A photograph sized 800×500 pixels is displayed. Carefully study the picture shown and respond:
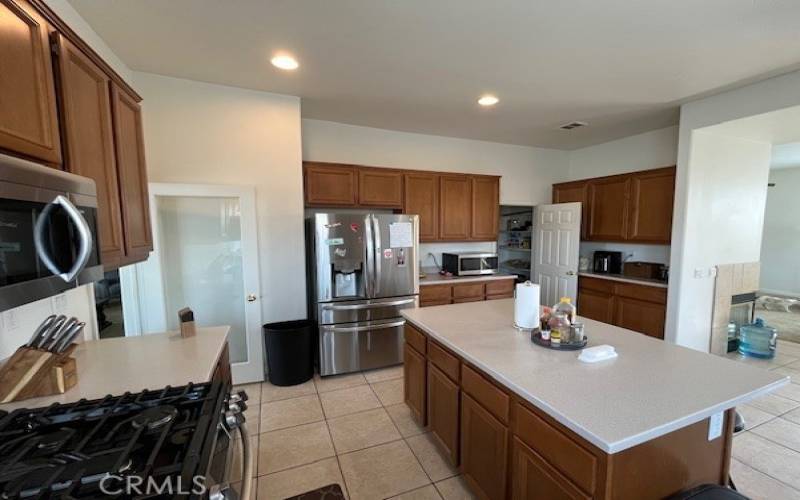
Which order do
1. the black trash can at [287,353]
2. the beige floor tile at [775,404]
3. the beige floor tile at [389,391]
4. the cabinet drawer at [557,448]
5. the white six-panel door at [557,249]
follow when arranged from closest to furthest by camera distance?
1. the cabinet drawer at [557,448]
2. the beige floor tile at [775,404]
3. the beige floor tile at [389,391]
4. the black trash can at [287,353]
5. the white six-panel door at [557,249]

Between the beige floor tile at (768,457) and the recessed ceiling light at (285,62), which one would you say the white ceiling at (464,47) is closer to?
the recessed ceiling light at (285,62)

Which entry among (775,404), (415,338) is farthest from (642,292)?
(415,338)

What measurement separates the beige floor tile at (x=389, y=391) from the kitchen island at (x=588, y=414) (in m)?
0.95

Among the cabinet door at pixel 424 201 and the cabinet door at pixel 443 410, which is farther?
the cabinet door at pixel 424 201

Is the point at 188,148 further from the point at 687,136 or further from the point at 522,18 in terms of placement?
the point at 687,136

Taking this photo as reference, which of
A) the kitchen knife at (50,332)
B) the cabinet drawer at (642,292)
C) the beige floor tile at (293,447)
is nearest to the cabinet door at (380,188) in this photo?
the beige floor tile at (293,447)

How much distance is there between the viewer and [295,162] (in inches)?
127

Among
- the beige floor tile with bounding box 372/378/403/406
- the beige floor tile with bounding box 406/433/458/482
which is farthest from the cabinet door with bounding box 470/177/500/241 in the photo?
the beige floor tile with bounding box 406/433/458/482

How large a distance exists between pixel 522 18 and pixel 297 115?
2182 millimetres

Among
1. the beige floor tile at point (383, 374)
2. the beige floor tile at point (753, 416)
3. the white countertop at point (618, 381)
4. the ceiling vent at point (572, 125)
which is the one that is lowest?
the beige floor tile at point (383, 374)

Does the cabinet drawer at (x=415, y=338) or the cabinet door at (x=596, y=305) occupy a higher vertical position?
the cabinet drawer at (x=415, y=338)

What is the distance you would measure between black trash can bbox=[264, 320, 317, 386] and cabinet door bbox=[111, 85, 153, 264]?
4.75 feet

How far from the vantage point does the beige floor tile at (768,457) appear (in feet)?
6.57

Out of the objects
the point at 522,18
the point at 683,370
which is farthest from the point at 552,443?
the point at 522,18
